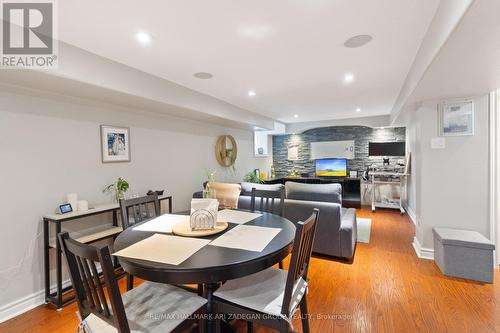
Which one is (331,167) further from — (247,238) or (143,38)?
(143,38)

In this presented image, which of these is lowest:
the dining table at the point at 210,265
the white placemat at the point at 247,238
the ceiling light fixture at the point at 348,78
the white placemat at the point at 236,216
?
the dining table at the point at 210,265

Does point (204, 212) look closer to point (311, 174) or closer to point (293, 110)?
point (293, 110)

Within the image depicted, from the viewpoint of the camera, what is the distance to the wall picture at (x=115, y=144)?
2.87 m

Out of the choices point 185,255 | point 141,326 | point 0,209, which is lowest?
point 141,326

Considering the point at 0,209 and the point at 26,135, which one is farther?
the point at 26,135

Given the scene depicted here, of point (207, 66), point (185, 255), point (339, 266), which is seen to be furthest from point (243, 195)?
point (185, 255)

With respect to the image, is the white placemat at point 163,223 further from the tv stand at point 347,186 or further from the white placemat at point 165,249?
the tv stand at point 347,186

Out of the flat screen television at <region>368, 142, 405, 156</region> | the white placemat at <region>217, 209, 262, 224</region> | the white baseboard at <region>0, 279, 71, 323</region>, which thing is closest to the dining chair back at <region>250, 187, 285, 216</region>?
the white placemat at <region>217, 209, 262, 224</region>

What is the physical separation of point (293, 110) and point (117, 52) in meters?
3.81

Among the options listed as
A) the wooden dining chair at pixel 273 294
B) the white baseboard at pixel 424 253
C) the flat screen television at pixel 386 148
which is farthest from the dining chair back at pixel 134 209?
the flat screen television at pixel 386 148

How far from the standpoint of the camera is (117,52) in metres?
2.28

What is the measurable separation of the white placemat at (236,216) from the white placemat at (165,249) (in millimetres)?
504

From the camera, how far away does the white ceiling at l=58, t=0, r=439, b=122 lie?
5.44ft

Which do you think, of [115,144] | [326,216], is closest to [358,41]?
[326,216]
